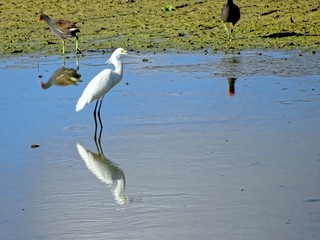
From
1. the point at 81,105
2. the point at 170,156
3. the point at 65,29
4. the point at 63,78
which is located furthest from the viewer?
the point at 65,29

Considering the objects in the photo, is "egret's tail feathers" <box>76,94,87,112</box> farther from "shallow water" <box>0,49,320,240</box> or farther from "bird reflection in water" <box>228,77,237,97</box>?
"bird reflection in water" <box>228,77,237,97</box>

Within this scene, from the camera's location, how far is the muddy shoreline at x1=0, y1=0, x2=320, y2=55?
701 inches

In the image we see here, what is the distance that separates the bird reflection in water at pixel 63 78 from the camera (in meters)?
14.4

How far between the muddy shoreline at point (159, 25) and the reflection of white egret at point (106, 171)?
7465mm

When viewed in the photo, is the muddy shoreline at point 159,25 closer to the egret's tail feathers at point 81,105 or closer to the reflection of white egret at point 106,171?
the egret's tail feathers at point 81,105

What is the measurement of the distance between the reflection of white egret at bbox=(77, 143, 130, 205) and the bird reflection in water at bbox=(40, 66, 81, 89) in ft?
13.1

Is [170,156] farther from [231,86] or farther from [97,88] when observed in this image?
[231,86]

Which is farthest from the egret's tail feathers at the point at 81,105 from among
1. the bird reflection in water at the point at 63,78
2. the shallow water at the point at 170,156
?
the bird reflection in water at the point at 63,78

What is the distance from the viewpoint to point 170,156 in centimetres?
973

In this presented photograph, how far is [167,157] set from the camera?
31.8 feet

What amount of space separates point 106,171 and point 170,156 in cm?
75

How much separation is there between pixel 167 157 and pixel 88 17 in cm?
1146

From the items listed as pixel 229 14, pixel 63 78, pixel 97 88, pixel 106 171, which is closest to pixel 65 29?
pixel 63 78

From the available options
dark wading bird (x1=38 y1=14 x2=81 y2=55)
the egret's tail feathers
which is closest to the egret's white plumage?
the egret's tail feathers
